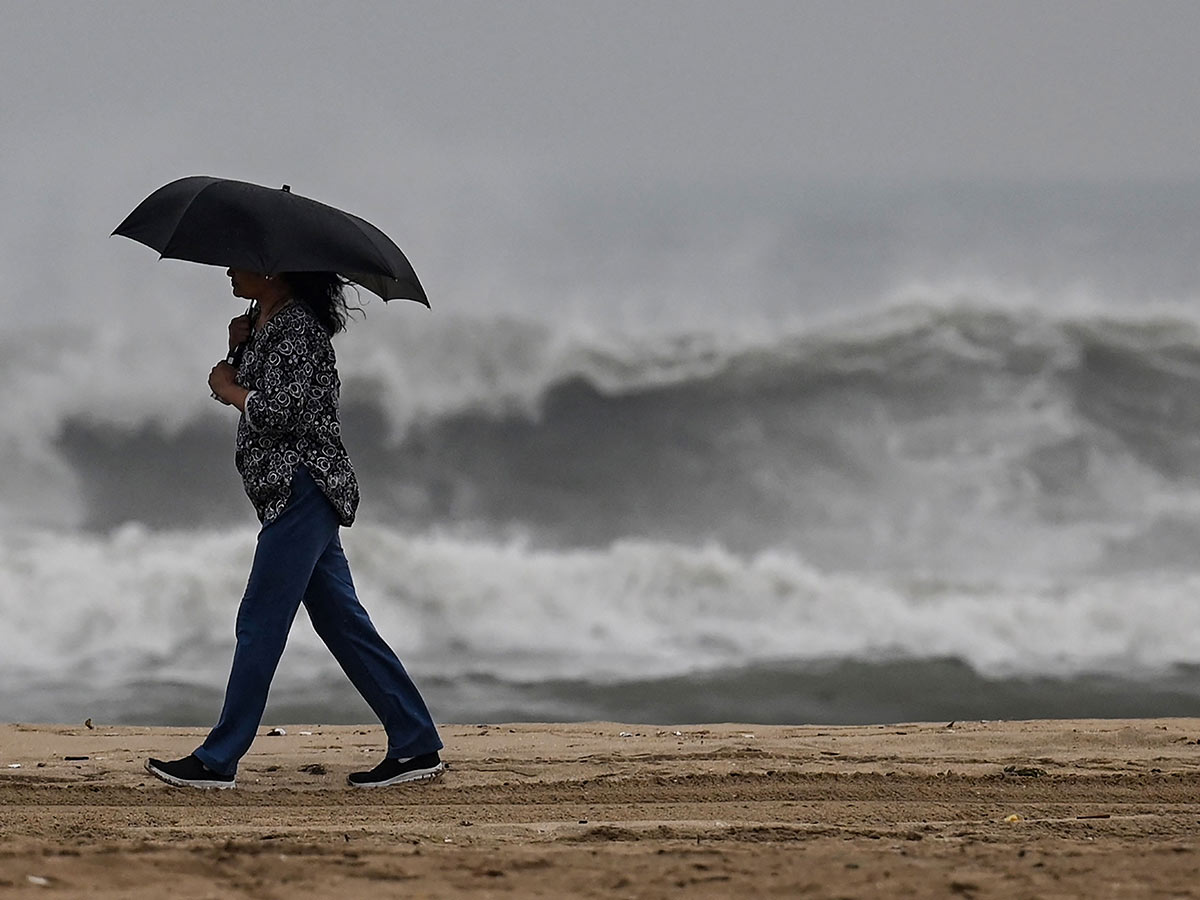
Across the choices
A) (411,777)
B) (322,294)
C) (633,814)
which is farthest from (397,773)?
(322,294)

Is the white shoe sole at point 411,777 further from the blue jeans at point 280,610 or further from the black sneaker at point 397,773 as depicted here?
the blue jeans at point 280,610

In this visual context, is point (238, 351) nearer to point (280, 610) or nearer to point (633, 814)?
point (280, 610)

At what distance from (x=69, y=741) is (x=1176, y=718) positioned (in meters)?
5.05

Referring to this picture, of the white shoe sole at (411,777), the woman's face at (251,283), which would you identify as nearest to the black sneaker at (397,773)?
the white shoe sole at (411,777)

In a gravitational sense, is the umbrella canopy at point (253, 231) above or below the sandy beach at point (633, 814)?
above

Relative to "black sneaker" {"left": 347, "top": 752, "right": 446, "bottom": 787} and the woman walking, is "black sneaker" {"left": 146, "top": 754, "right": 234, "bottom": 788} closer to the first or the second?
the woman walking

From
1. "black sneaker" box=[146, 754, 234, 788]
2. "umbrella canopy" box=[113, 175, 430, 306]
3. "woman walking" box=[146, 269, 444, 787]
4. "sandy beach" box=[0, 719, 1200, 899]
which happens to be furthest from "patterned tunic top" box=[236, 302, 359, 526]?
"sandy beach" box=[0, 719, 1200, 899]

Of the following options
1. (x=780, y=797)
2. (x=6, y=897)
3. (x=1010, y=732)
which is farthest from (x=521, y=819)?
(x=1010, y=732)

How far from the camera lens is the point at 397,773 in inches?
211

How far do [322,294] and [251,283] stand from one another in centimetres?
25

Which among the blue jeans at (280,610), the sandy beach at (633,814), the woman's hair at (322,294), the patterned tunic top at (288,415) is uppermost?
the woman's hair at (322,294)

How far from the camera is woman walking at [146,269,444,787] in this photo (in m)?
5.10

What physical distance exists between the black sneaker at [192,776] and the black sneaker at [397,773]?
45 centimetres

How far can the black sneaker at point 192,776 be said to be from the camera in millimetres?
5184
